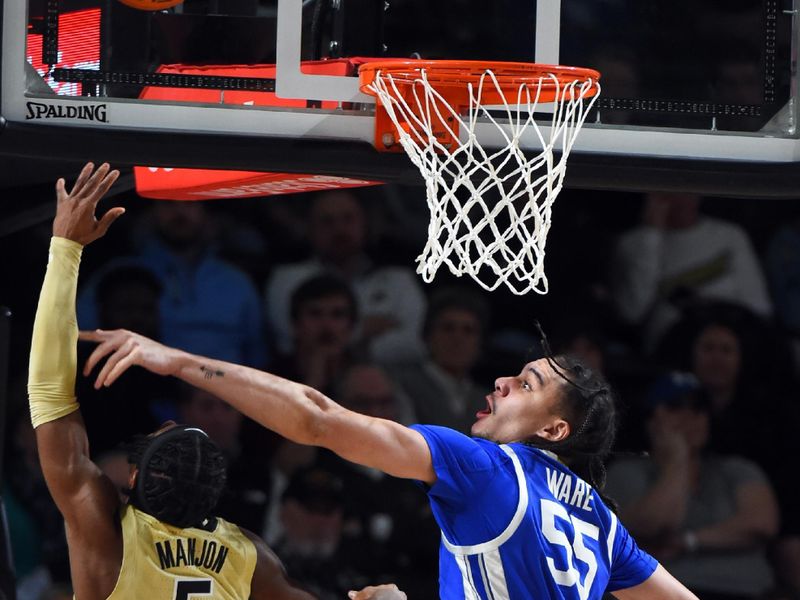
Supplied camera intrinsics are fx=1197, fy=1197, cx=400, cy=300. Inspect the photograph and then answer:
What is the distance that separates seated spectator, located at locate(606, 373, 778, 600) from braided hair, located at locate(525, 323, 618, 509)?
258 centimetres

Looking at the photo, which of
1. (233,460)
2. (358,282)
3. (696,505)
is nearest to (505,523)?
(233,460)

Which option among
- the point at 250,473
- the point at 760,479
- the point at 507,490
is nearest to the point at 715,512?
the point at 760,479

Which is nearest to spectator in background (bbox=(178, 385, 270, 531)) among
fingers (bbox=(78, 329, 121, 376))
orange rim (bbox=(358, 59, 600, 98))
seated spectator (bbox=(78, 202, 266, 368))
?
seated spectator (bbox=(78, 202, 266, 368))

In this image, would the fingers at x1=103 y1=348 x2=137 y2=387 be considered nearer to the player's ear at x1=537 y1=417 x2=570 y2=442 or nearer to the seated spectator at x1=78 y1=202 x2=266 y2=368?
the player's ear at x1=537 y1=417 x2=570 y2=442

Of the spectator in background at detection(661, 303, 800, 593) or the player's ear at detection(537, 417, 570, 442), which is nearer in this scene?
the player's ear at detection(537, 417, 570, 442)

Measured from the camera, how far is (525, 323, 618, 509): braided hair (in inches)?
123

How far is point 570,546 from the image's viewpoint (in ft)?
9.66

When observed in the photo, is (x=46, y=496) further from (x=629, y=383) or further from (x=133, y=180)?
(x=629, y=383)

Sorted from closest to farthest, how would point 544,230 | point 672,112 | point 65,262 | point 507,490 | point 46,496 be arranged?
point 507,490, point 65,262, point 544,230, point 672,112, point 46,496

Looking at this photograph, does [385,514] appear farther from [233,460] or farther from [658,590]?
[658,590]

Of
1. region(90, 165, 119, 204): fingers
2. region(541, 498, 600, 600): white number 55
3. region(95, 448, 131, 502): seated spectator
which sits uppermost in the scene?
region(90, 165, 119, 204): fingers

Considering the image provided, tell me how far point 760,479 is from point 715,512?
0.30m

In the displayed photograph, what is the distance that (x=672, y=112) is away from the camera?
12.7ft

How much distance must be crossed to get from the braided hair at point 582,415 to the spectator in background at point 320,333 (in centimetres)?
254
